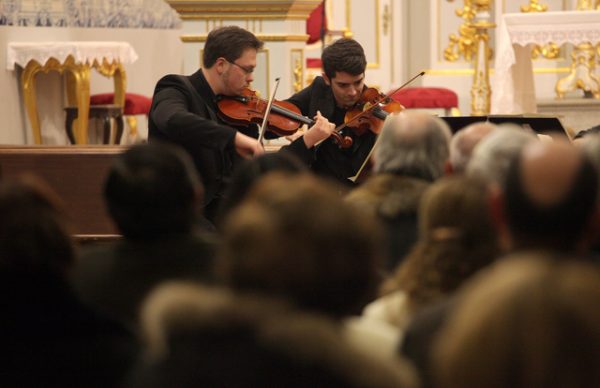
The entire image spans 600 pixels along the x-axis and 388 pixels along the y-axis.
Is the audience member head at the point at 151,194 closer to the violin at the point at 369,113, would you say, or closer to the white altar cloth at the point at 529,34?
the violin at the point at 369,113

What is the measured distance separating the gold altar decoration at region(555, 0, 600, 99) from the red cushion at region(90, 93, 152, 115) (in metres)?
3.59

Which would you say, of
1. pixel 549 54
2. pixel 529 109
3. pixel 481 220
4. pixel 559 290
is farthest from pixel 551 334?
pixel 549 54

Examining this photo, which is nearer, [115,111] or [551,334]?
[551,334]

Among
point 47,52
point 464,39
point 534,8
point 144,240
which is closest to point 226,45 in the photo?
point 144,240

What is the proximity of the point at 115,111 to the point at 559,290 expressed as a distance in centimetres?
817

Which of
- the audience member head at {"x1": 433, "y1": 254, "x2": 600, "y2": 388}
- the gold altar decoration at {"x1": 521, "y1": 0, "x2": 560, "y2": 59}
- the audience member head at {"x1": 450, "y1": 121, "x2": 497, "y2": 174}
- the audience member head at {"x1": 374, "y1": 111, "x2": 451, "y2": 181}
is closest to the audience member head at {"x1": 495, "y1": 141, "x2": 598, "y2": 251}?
the audience member head at {"x1": 433, "y1": 254, "x2": 600, "y2": 388}

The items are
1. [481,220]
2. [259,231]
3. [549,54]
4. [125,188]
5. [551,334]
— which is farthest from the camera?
[549,54]

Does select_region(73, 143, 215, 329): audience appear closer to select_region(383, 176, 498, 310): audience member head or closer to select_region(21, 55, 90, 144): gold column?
select_region(383, 176, 498, 310): audience member head

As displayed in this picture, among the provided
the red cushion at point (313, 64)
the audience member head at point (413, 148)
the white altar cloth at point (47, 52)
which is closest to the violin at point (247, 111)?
the audience member head at point (413, 148)

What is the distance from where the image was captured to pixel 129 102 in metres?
9.76

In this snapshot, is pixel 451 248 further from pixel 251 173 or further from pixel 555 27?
pixel 555 27

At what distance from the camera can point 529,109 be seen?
9.43 m

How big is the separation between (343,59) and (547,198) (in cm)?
350

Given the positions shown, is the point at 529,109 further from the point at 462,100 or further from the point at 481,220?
the point at 481,220
